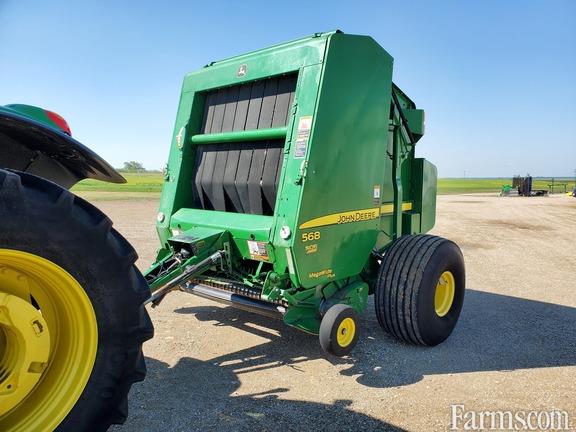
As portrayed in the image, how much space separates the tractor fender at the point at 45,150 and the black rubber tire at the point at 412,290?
253 cm

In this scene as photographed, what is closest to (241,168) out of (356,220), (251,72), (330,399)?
(251,72)

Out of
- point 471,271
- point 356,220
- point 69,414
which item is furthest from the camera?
Answer: point 471,271

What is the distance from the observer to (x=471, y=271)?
298 inches

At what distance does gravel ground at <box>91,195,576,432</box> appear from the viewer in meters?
2.96

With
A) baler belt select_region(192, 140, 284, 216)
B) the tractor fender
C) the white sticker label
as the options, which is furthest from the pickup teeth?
the tractor fender

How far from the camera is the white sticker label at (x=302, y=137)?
359 centimetres

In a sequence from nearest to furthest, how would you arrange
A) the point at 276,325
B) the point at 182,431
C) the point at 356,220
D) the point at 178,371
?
the point at 182,431
the point at 178,371
the point at 356,220
the point at 276,325

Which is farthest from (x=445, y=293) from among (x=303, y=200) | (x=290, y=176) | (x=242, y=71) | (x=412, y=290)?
(x=242, y=71)

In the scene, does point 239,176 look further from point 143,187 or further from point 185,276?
point 143,187

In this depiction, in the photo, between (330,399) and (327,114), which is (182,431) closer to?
(330,399)

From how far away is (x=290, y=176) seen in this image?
11.9ft

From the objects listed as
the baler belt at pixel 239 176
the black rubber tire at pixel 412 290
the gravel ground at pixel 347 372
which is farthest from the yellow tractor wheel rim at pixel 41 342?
the black rubber tire at pixel 412 290

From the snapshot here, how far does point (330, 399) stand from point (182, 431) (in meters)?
1.04

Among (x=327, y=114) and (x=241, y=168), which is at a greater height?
(x=327, y=114)
